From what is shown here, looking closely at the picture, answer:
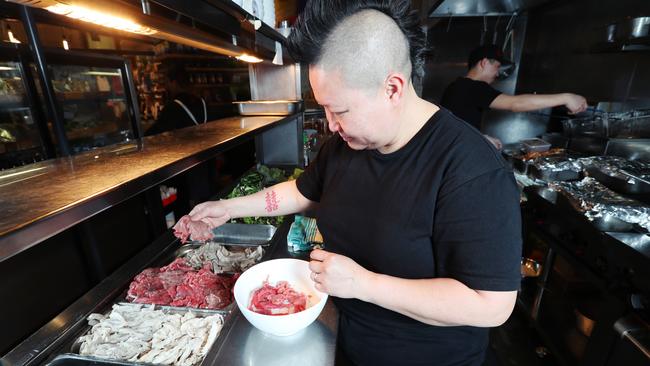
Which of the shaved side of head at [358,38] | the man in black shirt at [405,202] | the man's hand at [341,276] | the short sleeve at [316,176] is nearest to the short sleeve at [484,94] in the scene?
the short sleeve at [316,176]

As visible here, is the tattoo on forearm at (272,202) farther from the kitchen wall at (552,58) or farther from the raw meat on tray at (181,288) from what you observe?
the kitchen wall at (552,58)

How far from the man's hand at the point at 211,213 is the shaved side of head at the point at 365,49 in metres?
0.92

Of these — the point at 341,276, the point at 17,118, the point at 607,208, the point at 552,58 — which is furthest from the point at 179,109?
the point at 552,58

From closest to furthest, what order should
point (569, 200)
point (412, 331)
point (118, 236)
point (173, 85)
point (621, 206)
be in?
point (412, 331), point (621, 206), point (569, 200), point (118, 236), point (173, 85)

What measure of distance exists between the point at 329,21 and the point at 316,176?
76cm

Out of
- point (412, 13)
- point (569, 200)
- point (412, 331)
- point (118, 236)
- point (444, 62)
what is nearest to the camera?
point (412, 13)

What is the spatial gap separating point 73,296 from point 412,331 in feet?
6.61

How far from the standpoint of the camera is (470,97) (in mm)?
3441

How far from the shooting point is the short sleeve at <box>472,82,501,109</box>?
3.32 m

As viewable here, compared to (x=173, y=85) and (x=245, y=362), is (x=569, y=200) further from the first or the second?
(x=173, y=85)

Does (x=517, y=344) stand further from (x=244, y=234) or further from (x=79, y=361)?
(x=79, y=361)

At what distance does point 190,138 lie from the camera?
1.70 meters

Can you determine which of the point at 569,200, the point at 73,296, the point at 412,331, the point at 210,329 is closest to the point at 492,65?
the point at 569,200

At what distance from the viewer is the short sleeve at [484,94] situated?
332cm
